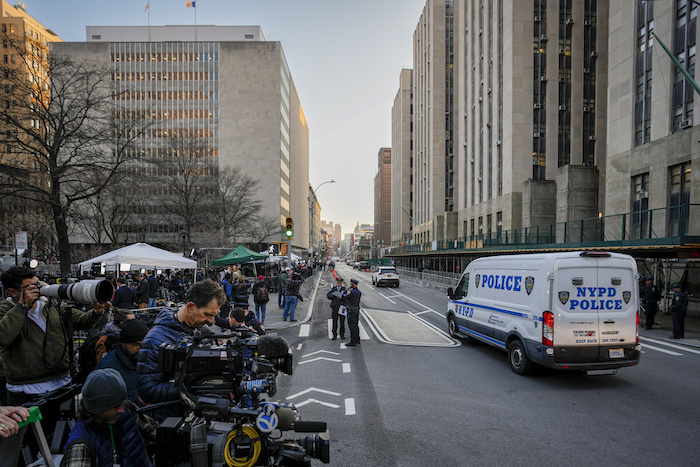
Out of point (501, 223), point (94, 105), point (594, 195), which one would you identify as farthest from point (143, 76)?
point (594, 195)

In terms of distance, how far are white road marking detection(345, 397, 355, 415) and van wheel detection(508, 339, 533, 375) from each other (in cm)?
373

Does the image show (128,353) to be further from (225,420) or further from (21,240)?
(21,240)

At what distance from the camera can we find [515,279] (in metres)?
7.82

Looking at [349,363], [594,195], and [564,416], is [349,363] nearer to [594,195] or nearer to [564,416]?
[564,416]

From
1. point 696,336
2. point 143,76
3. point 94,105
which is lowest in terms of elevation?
point 696,336

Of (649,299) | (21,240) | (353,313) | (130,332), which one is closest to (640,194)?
(649,299)

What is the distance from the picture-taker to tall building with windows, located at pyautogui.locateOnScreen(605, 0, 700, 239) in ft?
57.3

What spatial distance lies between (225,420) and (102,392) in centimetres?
89

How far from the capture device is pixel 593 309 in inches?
266

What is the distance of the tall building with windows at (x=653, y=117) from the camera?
17469mm

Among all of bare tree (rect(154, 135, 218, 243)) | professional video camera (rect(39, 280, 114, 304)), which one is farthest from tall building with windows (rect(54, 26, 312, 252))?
professional video camera (rect(39, 280, 114, 304))

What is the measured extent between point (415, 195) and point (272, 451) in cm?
8258

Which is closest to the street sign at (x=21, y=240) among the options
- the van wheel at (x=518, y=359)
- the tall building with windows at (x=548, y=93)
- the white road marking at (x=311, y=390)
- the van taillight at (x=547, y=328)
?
the white road marking at (x=311, y=390)

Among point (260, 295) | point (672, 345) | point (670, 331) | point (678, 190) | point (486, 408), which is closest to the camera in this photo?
point (486, 408)
